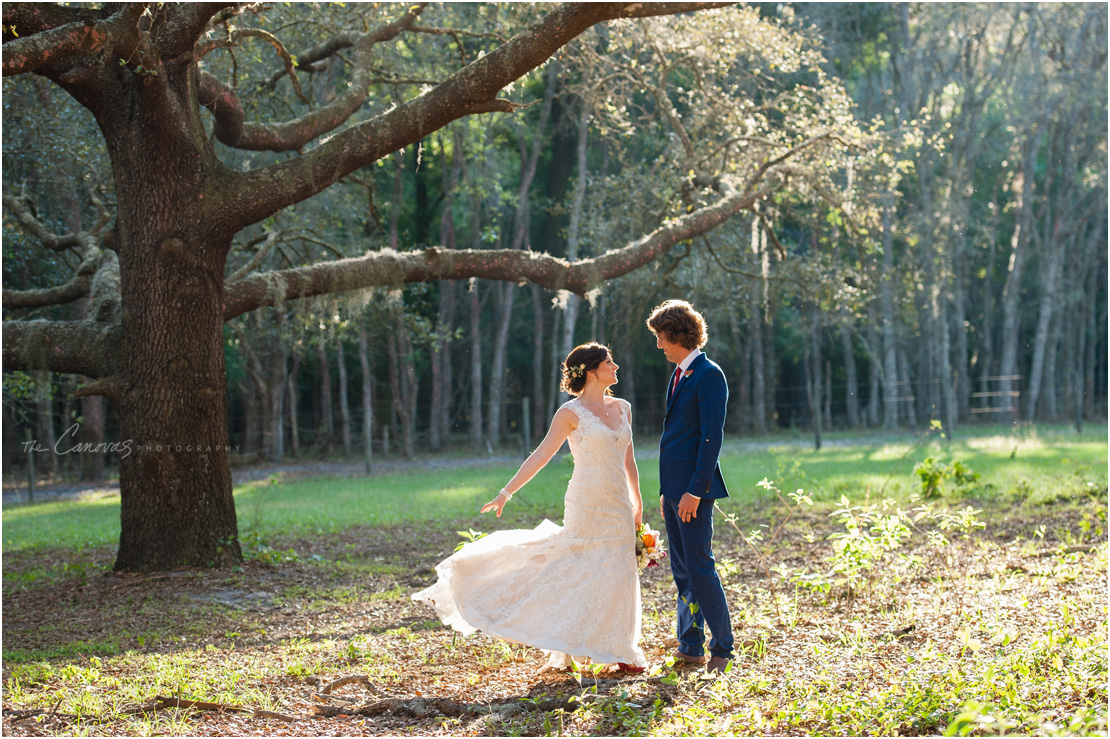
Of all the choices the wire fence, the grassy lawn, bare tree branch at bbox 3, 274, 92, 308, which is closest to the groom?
the grassy lawn

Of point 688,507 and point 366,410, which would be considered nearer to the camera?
point 688,507

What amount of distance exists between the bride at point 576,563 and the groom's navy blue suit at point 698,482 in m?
0.25

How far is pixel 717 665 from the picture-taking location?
15.1 feet

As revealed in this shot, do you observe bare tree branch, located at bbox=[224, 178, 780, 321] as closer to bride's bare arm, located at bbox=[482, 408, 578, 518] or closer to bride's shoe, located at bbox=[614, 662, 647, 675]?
bride's bare arm, located at bbox=[482, 408, 578, 518]

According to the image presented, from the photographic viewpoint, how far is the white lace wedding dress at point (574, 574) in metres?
4.68

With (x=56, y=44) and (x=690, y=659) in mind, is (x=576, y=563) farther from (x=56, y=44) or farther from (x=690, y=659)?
(x=56, y=44)

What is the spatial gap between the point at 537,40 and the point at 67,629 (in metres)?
5.46

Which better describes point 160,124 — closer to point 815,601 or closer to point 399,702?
point 399,702

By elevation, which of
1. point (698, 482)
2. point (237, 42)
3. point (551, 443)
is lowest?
point (698, 482)

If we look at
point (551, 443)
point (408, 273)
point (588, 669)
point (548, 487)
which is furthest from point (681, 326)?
point (548, 487)

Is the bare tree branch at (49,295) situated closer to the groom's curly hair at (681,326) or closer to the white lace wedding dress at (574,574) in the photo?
the white lace wedding dress at (574,574)

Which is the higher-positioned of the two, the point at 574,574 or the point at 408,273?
the point at 408,273

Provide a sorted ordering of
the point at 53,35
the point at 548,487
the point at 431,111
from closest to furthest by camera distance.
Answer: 1. the point at 53,35
2. the point at 431,111
3. the point at 548,487

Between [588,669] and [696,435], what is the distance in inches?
55.7
